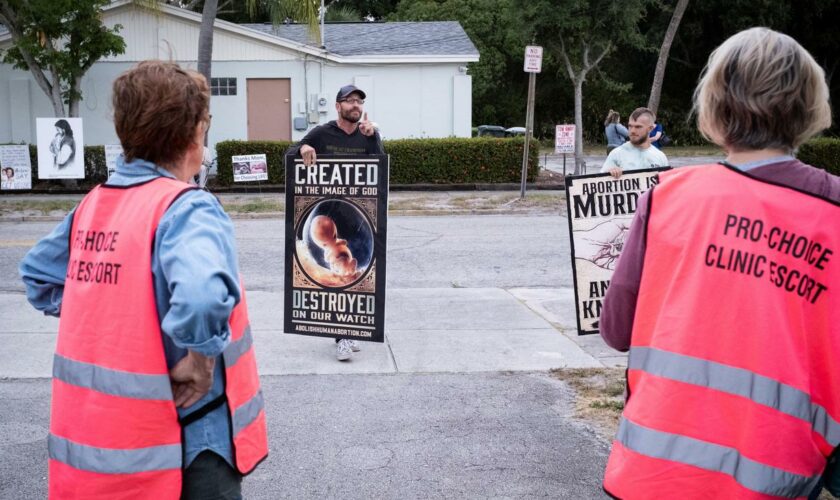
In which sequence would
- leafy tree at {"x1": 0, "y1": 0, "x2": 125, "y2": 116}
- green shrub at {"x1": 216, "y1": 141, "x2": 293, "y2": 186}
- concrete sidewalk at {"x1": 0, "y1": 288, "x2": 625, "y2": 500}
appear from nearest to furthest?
1. concrete sidewalk at {"x1": 0, "y1": 288, "x2": 625, "y2": 500}
2. leafy tree at {"x1": 0, "y1": 0, "x2": 125, "y2": 116}
3. green shrub at {"x1": 216, "y1": 141, "x2": 293, "y2": 186}

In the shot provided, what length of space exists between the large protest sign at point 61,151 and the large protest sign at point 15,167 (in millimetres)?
1025

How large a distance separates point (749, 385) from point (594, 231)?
4575 mm

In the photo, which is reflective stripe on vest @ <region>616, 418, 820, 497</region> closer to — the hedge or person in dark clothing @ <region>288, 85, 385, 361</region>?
person in dark clothing @ <region>288, 85, 385, 361</region>

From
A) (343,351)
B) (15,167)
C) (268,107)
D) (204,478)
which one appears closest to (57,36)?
(15,167)

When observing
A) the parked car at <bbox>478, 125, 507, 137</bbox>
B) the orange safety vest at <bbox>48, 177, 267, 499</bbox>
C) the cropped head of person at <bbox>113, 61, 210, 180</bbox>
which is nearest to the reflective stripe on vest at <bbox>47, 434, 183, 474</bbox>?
the orange safety vest at <bbox>48, 177, 267, 499</bbox>

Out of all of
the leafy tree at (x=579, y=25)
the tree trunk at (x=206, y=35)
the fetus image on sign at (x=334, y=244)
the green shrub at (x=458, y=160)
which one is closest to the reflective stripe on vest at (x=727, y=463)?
the fetus image on sign at (x=334, y=244)

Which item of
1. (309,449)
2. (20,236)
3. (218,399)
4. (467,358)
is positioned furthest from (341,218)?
(20,236)

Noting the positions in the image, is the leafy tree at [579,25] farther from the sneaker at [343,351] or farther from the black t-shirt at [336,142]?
the sneaker at [343,351]

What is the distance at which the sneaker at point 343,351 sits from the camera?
22.7 feet

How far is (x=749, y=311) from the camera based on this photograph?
2.21 meters

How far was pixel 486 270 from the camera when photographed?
11.2 meters

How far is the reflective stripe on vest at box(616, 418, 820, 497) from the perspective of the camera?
221 cm

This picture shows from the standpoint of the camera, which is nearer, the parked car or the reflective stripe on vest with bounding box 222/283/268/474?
the reflective stripe on vest with bounding box 222/283/268/474

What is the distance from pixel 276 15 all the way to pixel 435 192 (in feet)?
17.9
